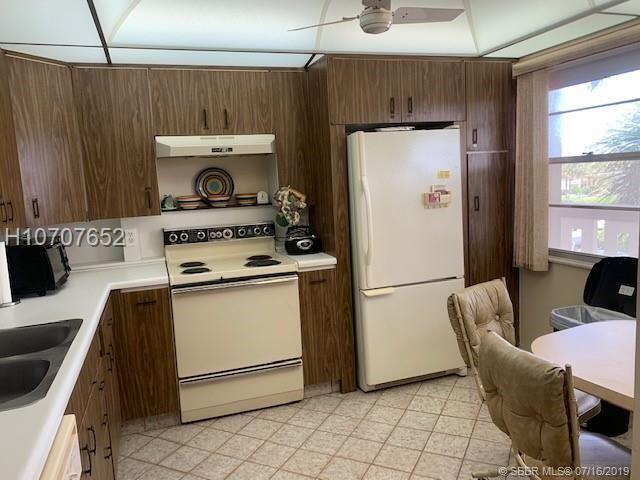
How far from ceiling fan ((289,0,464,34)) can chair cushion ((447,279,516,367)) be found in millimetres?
1240

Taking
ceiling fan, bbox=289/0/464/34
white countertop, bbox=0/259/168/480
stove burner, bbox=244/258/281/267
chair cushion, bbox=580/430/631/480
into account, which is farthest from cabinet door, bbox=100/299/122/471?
chair cushion, bbox=580/430/631/480

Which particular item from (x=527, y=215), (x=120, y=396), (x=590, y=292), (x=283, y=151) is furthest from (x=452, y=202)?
(x=120, y=396)

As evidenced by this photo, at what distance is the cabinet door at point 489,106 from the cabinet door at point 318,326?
1.48 metres

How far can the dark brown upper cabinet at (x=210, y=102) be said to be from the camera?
3137mm

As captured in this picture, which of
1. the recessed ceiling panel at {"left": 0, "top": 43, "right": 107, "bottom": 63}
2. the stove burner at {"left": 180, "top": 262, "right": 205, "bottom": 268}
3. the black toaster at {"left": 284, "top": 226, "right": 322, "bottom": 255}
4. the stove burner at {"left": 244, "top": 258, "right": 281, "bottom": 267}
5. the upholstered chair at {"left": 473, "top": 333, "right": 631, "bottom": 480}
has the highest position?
the recessed ceiling panel at {"left": 0, "top": 43, "right": 107, "bottom": 63}

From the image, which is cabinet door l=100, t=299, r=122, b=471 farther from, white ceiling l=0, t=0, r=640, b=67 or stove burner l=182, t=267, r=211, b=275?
white ceiling l=0, t=0, r=640, b=67

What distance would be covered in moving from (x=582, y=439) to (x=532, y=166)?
214 centimetres

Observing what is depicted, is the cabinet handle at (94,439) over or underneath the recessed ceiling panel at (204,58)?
underneath

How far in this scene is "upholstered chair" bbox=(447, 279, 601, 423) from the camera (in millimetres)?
2104

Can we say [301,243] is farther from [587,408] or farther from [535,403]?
[535,403]

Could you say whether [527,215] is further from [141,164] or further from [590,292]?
[141,164]

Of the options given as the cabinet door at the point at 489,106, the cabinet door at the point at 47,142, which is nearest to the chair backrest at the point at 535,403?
the cabinet door at the point at 489,106

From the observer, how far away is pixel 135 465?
2590mm

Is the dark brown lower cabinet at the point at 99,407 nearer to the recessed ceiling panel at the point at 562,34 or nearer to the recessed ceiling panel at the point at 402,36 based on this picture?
the recessed ceiling panel at the point at 402,36
